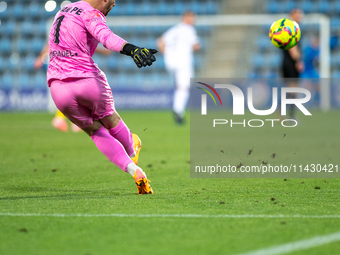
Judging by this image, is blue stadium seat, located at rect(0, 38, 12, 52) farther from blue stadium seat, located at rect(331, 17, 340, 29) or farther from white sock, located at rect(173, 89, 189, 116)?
blue stadium seat, located at rect(331, 17, 340, 29)

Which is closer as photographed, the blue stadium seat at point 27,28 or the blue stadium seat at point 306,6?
the blue stadium seat at point 27,28

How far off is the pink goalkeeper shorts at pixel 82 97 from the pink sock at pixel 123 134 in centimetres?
27

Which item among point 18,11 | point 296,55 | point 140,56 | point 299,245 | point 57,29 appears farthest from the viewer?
point 18,11

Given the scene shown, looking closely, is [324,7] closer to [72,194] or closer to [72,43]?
[72,43]

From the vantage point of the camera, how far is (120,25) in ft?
70.8

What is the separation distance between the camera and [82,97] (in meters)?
4.48

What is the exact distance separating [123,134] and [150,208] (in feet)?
4.09

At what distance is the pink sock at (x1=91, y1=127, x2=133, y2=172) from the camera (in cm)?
460

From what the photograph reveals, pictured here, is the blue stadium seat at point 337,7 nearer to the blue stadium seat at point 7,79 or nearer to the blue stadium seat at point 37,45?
the blue stadium seat at point 37,45

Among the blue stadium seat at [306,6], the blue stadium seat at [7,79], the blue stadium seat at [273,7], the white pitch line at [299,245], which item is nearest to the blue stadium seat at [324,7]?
the blue stadium seat at [306,6]

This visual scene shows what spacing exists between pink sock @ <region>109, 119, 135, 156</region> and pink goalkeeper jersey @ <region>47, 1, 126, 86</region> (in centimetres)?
55

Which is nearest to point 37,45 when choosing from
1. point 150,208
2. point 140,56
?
point 140,56

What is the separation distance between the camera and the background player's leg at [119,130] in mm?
4805

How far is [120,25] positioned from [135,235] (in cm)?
1915
